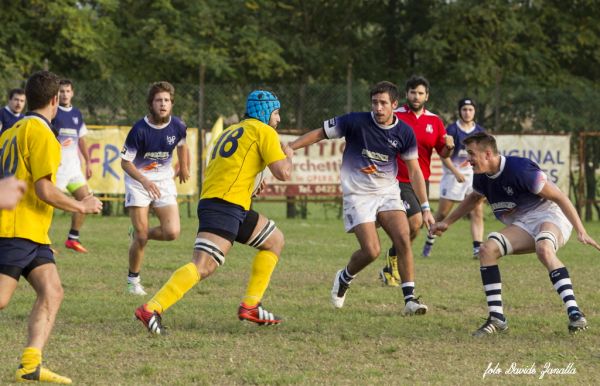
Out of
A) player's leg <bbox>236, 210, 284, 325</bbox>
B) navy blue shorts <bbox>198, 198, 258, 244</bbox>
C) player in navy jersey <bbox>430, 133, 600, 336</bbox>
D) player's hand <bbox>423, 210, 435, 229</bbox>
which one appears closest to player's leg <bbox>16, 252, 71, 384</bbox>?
navy blue shorts <bbox>198, 198, 258, 244</bbox>

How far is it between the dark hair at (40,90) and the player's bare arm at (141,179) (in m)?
3.67

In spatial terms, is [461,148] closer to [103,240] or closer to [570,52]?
[103,240]

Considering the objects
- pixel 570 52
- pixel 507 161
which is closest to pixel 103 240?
pixel 507 161

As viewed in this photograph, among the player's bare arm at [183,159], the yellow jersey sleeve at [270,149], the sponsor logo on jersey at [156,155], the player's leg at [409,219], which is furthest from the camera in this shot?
A: the player's bare arm at [183,159]

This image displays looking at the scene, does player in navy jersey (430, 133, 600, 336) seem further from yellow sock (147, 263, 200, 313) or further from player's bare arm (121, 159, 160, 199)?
player's bare arm (121, 159, 160, 199)

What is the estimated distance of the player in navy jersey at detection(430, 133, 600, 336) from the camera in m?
8.30

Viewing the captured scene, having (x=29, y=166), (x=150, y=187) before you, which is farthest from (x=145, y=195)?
(x=29, y=166)

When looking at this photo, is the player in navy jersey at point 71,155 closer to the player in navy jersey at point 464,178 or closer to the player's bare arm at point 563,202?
the player in navy jersey at point 464,178

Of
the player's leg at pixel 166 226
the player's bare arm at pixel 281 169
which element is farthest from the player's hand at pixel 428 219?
the player's leg at pixel 166 226

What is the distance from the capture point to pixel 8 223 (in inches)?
248

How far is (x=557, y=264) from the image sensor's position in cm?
847

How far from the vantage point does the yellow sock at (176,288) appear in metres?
7.95

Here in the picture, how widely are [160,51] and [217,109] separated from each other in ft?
11.7

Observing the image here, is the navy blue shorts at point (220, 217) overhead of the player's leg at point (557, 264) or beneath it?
overhead
